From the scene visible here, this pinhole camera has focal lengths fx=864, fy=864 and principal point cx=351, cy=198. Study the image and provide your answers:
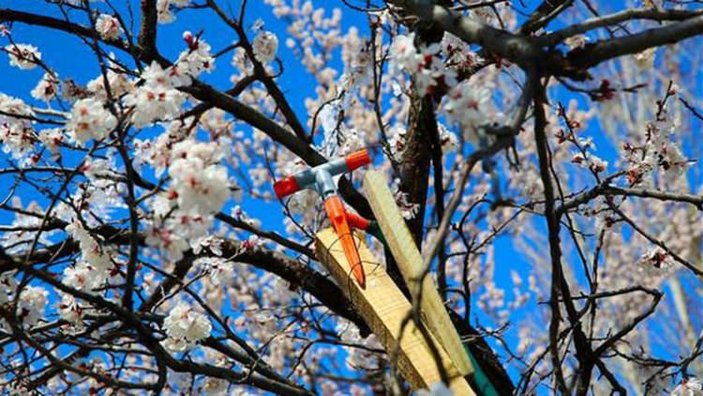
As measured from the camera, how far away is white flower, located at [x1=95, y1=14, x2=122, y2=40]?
3.02m

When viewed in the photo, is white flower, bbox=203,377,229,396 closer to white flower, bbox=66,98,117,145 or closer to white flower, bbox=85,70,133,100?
white flower, bbox=85,70,133,100

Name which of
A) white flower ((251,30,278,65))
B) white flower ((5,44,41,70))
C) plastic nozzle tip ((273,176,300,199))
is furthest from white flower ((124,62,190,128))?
white flower ((251,30,278,65))

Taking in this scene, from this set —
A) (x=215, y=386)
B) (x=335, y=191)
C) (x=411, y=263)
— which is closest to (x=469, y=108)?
(x=411, y=263)

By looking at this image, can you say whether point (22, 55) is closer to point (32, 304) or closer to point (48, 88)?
point (48, 88)

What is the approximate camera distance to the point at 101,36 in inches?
119

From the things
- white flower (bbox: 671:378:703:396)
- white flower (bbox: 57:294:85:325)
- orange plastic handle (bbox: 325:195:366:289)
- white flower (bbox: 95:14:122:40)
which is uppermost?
white flower (bbox: 95:14:122:40)

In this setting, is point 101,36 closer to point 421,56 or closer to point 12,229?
point 12,229

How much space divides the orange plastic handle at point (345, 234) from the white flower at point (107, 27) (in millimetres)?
1130

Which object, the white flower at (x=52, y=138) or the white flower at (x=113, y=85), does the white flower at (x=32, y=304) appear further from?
the white flower at (x=113, y=85)

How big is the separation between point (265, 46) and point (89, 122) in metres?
1.41

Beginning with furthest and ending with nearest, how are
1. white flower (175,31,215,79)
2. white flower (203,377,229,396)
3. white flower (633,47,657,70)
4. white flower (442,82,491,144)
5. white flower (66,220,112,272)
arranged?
1. white flower (203,377,229,396)
2. white flower (633,47,657,70)
3. white flower (66,220,112,272)
4. white flower (175,31,215,79)
5. white flower (442,82,491,144)

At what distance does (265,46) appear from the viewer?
343 cm

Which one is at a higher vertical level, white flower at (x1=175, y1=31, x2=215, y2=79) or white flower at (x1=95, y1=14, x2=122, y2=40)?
white flower at (x1=95, y1=14, x2=122, y2=40)

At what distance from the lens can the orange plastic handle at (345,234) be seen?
2.26 metres
